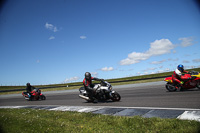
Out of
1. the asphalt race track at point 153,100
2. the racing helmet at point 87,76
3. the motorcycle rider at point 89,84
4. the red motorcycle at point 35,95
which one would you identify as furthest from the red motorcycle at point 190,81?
the red motorcycle at point 35,95

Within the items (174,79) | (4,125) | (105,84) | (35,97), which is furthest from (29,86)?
(174,79)

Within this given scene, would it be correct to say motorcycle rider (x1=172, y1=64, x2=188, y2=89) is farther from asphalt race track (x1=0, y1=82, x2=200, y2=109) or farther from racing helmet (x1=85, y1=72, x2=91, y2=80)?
racing helmet (x1=85, y1=72, x2=91, y2=80)

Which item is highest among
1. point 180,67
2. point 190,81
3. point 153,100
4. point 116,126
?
point 180,67

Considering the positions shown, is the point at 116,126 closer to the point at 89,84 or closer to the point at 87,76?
the point at 87,76

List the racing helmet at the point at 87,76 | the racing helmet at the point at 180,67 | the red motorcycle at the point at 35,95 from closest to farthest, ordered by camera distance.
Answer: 1. the racing helmet at the point at 87,76
2. the racing helmet at the point at 180,67
3. the red motorcycle at the point at 35,95

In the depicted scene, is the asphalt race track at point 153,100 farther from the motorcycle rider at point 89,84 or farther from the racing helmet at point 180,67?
the racing helmet at point 180,67

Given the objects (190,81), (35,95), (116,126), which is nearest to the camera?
(116,126)

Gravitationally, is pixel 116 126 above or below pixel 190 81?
below

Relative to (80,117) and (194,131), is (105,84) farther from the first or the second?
(194,131)

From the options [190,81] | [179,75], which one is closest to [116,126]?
[179,75]

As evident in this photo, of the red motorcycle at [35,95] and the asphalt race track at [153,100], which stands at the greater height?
the red motorcycle at [35,95]

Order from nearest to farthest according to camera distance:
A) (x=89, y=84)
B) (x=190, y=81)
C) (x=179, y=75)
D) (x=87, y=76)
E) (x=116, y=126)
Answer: (x=116, y=126) < (x=87, y=76) < (x=89, y=84) < (x=190, y=81) < (x=179, y=75)

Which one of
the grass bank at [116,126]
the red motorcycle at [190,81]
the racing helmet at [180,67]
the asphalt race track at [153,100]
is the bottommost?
the asphalt race track at [153,100]

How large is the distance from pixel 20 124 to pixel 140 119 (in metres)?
3.75
